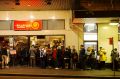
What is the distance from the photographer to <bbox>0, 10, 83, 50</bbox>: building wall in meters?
31.5

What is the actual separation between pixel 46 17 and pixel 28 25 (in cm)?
189

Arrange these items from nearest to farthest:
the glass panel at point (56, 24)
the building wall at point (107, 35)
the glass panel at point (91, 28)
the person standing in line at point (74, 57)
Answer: the person standing in line at point (74, 57)
the building wall at point (107, 35)
the glass panel at point (91, 28)
the glass panel at point (56, 24)

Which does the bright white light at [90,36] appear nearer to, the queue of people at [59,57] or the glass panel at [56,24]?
the queue of people at [59,57]

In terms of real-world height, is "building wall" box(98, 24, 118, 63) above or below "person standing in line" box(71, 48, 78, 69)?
above

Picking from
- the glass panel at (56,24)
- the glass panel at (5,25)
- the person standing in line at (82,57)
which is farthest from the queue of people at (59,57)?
the glass panel at (5,25)

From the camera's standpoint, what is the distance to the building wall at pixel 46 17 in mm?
31500

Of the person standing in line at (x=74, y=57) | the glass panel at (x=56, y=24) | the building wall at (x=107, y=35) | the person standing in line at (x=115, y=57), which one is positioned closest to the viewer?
the person standing in line at (x=115, y=57)

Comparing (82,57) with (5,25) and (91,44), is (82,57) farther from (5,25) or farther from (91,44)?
(5,25)

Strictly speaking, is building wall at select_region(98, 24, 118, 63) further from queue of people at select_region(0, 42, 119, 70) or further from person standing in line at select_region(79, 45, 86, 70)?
person standing in line at select_region(79, 45, 86, 70)

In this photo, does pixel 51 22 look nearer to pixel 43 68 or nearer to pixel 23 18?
pixel 23 18

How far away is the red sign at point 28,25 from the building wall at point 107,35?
5.85m

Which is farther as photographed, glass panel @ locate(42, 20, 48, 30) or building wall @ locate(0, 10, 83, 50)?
glass panel @ locate(42, 20, 48, 30)

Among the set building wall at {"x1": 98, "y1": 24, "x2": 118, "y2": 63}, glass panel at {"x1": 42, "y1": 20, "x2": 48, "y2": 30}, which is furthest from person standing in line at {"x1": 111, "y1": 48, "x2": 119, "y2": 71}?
glass panel at {"x1": 42, "y1": 20, "x2": 48, "y2": 30}

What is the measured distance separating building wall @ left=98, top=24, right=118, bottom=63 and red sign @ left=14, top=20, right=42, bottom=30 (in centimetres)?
585
